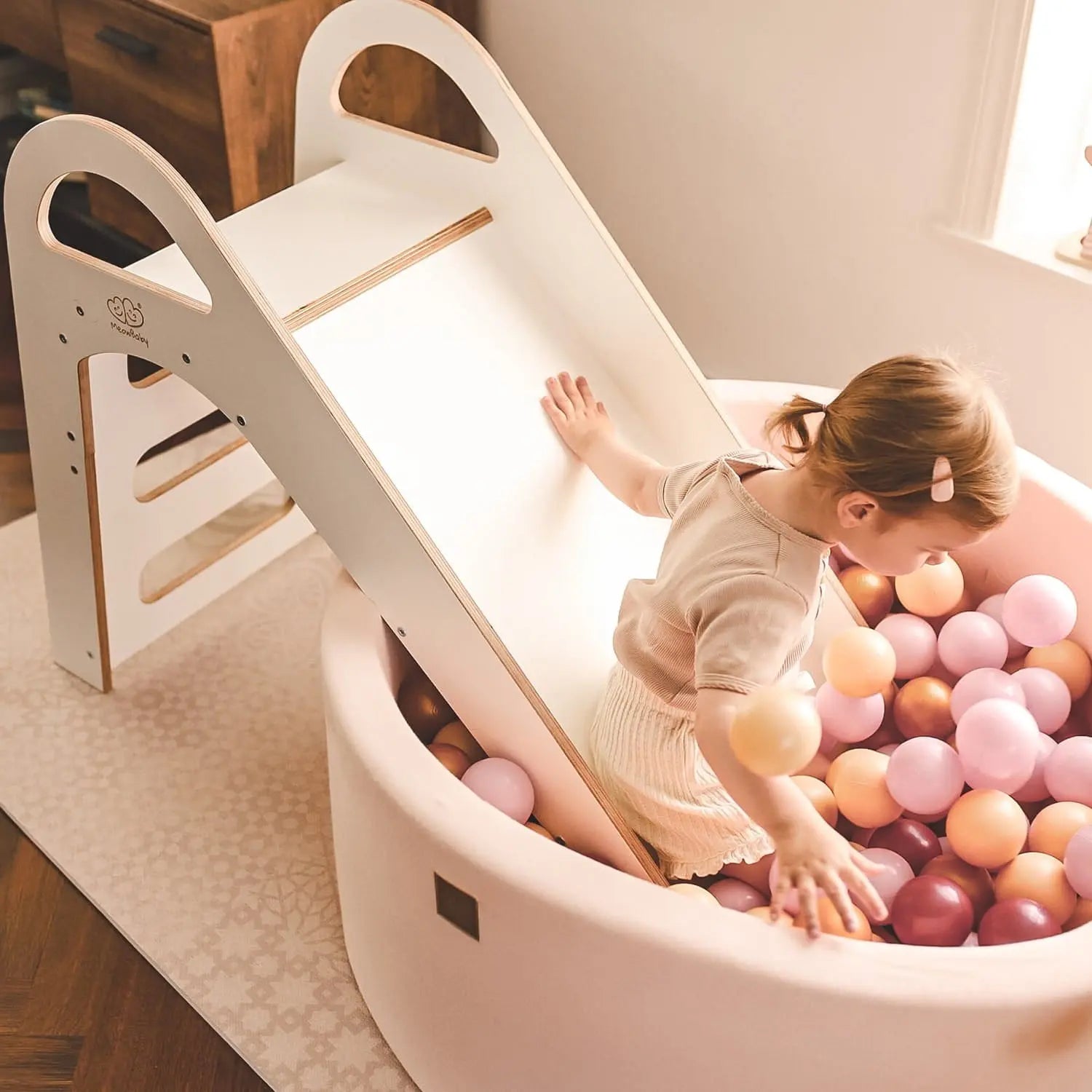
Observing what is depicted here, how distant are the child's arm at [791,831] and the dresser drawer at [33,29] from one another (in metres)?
1.75

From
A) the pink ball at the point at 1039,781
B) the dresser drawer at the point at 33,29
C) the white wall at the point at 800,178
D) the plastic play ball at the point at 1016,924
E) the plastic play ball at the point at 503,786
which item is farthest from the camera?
the dresser drawer at the point at 33,29

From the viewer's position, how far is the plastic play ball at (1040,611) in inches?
55.1

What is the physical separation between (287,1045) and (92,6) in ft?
5.06

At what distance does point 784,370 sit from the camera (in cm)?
212

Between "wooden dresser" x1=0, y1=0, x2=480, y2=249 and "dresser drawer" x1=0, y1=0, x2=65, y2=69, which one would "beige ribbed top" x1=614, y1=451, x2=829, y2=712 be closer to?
"wooden dresser" x1=0, y1=0, x2=480, y2=249

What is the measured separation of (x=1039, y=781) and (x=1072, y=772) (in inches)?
2.1

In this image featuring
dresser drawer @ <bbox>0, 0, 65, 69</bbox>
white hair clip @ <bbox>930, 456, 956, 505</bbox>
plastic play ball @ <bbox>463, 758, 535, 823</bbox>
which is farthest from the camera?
dresser drawer @ <bbox>0, 0, 65, 69</bbox>

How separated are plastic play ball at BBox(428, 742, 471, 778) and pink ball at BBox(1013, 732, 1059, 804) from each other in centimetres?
58

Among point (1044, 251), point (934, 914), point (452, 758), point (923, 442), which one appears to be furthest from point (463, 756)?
point (1044, 251)

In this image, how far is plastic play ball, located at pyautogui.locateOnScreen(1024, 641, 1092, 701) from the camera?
1.45 metres

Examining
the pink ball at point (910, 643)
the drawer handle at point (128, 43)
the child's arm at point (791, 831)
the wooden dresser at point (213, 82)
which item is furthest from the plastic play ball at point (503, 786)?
the drawer handle at point (128, 43)

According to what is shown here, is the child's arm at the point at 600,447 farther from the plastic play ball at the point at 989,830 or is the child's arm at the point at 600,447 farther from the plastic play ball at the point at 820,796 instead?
the plastic play ball at the point at 989,830

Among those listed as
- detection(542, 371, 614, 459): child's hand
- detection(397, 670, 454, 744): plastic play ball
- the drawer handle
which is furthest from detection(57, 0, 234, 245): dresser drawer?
detection(397, 670, 454, 744): plastic play ball

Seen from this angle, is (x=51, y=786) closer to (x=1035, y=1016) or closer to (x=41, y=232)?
(x=41, y=232)
